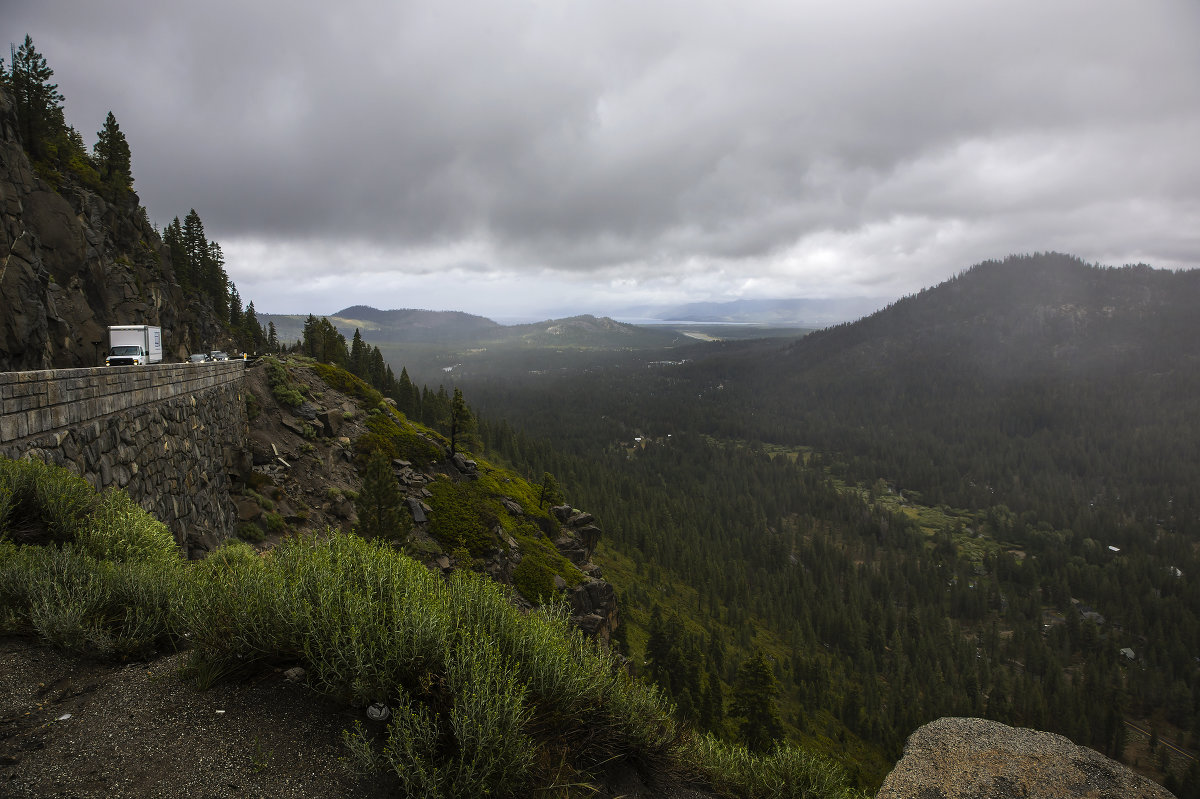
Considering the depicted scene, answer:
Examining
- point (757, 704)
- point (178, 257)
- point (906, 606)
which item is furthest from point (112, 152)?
point (906, 606)

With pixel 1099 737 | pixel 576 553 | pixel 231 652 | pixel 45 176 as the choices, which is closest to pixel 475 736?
pixel 231 652

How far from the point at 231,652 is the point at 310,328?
292 feet

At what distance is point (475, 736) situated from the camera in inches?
192

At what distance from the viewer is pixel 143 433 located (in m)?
13.7

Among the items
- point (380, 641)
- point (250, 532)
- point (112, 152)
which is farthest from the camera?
point (112, 152)

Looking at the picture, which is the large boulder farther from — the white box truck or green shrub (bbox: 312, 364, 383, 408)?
green shrub (bbox: 312, 364, 383, 408)

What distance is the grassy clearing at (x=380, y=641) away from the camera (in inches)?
198

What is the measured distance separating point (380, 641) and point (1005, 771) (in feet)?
41.4

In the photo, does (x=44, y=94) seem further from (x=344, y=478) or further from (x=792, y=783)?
(x=792, y=783)

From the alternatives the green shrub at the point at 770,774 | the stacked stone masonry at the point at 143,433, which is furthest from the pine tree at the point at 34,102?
the green shrub at the point at 770,774

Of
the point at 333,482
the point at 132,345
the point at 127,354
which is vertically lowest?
the point at 333,482

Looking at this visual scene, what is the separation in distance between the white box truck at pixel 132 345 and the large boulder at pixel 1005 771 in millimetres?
31905

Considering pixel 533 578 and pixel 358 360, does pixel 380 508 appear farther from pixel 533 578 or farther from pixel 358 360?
pixel 358 360

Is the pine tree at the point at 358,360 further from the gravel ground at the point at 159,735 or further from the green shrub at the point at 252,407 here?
the gravel ground at the point at 159,735
